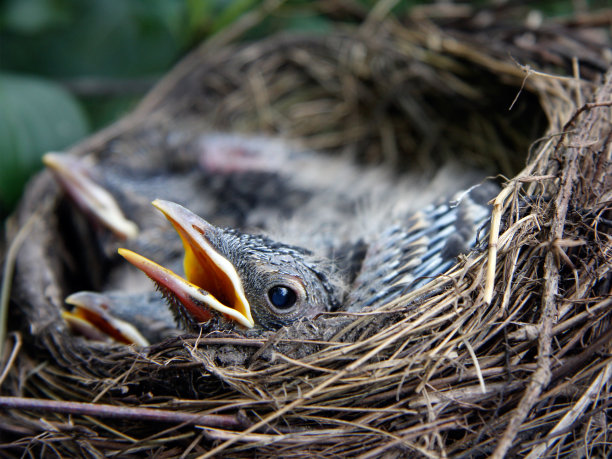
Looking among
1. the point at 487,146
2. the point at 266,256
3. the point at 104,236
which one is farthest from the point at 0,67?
the point at 487,146

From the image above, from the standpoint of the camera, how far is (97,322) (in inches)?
40.9

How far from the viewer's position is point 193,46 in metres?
1.69

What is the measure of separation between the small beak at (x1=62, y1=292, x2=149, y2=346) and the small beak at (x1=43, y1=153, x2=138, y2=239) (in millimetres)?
286

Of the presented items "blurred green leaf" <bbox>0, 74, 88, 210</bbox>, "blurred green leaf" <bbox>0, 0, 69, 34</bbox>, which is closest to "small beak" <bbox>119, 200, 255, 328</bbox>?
"blurred green leaf" <bbox>0, 74, 88, 210</bbox>

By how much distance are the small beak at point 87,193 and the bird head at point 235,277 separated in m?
0.46

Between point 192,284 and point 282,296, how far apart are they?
0.16m

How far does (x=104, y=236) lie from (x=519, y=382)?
1057 mm

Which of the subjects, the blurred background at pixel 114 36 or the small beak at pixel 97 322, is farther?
the blurred background at pixel 114 36

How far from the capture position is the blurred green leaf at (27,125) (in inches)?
50.1

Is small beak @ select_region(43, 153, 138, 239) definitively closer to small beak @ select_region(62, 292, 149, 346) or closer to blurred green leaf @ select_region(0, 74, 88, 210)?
blurred green leaf @ select_region(0, 74, 88, 210)

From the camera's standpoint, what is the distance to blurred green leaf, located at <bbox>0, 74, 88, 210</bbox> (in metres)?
1.27

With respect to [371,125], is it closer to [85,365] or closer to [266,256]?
[266,256]

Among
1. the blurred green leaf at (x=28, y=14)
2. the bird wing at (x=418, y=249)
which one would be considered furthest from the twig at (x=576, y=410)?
the blurred green leaf at (x=28, y=14)

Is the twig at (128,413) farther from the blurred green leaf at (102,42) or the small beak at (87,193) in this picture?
the blurred green leaf at (102,42)
